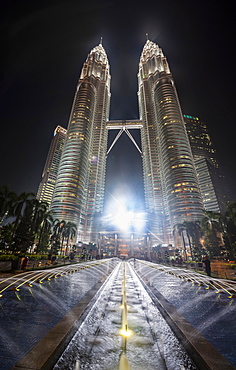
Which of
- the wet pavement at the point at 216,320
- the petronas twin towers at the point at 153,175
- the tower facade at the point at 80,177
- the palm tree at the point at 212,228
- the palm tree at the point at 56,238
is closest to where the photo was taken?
the wet pavement at the point at 216,320

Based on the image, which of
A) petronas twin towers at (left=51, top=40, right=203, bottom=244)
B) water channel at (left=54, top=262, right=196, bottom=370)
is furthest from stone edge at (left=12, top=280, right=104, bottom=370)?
petronas twin towers at (left=51, top=40, right=203, bottom=244)

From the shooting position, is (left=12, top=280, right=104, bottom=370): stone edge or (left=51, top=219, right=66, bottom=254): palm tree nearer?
(left=12, top=280, right=104, bottom=370): stone edge

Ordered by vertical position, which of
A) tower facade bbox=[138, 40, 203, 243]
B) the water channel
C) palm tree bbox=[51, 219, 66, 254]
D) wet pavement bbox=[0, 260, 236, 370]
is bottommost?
the water channel

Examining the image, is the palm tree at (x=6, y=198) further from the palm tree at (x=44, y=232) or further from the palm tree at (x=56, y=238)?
the palm tree at (x=56, y=238)

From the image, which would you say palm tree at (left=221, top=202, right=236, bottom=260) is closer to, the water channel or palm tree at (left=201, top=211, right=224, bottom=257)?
palm tree at (left=201, top=211, right=224, bottom=257)

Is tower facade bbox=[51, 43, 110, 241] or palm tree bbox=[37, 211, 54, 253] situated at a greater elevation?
tower facade bbox=[51, 43, 110, 241]

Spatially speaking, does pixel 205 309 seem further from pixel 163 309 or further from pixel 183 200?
pixel 183 200

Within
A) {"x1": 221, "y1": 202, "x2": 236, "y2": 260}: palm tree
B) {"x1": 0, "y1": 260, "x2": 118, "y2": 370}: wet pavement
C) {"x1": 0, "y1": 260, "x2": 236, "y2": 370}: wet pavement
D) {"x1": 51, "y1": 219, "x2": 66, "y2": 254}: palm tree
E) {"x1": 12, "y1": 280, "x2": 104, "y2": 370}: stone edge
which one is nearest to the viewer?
{"x1": 12, "y1": 280, "x2": 104, "y2": 370}: stone edge

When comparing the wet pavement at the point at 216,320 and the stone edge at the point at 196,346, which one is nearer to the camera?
the stone edge at the point at 196,346

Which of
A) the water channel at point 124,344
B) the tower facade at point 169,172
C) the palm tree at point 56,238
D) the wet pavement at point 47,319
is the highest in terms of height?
the tower facade at point 169,172

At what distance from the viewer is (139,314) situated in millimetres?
6242

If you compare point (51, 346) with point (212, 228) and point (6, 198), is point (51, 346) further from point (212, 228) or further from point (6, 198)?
point (212, 228)

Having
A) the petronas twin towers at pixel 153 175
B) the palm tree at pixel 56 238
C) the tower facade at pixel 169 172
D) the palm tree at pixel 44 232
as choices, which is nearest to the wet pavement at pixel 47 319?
the palm tree at pixel 44 232

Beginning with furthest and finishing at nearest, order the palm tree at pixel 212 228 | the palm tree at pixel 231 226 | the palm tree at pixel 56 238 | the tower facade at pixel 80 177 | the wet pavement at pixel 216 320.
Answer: the tower facade at pixel 80 177 < the palm tree at pixel 56 238 < the palm tree at pixel 212 228 < the palm tree at pixel 231 226 < the wet pavement at pixel 216 320
